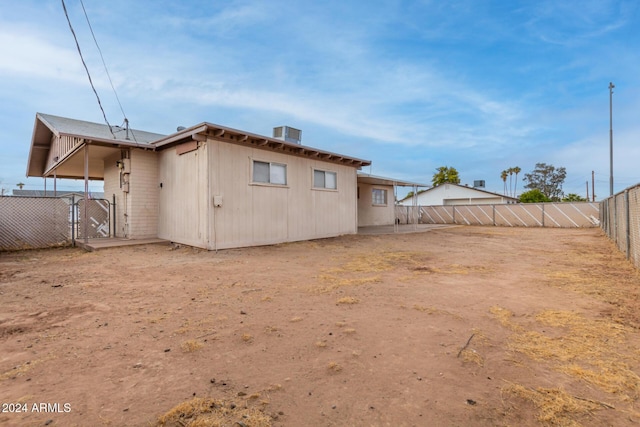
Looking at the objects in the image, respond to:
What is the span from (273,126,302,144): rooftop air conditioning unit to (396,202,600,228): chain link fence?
26.2ft

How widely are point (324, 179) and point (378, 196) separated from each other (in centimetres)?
741

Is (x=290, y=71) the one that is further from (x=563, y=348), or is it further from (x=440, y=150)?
(x=440, y=150)

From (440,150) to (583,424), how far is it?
37.2 metres

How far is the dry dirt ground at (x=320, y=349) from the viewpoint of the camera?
1635 millimetres

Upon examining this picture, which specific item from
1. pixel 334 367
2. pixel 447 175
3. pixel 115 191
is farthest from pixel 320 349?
pixel 447 175

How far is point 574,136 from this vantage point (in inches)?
1066

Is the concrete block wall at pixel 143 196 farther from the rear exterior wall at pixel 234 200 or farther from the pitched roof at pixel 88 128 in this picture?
the pitched roof at pixel 88 128

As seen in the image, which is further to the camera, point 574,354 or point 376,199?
point 376,199

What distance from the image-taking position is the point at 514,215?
19422mm

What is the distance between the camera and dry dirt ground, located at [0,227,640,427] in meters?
1.63

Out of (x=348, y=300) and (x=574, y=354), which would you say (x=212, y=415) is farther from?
(x=574, y=354)

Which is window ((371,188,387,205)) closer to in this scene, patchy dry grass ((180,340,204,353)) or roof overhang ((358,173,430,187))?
roof overhang ((358,173,430,187))

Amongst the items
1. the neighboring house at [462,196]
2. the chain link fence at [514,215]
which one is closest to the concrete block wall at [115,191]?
the chain link fence at [514,215]

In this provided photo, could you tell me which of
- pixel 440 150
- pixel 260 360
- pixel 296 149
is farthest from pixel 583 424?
pixel 440 150
